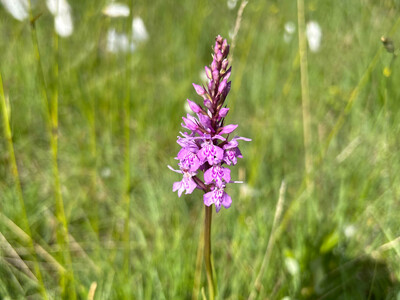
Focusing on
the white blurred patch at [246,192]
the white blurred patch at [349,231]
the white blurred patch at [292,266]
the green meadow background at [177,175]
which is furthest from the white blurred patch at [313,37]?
the white blurred patch at [292,266]

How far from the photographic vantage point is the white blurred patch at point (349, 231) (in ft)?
7.18

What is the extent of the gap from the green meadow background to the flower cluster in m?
0.49

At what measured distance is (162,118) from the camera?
3.46 meters

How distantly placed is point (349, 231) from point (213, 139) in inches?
51.9

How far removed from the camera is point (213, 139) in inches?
49.5

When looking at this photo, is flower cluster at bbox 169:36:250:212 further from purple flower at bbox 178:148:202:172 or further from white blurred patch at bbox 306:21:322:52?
white blurred patch at bbox 306:21:322:52

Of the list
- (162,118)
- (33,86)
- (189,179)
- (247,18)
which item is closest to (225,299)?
(189,179)

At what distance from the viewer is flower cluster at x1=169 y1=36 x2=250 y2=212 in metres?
1.18

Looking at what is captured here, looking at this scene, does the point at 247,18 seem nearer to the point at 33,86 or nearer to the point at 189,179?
the point at 33,86

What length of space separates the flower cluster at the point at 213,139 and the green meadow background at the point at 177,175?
49cm

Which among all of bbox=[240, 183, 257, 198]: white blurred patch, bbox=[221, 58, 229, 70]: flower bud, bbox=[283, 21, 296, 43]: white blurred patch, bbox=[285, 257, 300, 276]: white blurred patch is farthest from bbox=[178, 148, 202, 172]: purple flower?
bbox=[283, 21, 296, 43]: white blurred patch

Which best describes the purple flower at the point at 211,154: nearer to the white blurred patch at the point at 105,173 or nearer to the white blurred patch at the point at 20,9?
the white blurred patch at the point at 20,9

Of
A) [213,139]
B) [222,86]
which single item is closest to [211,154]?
[213,139]

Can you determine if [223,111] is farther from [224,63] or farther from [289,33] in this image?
[289,33]
